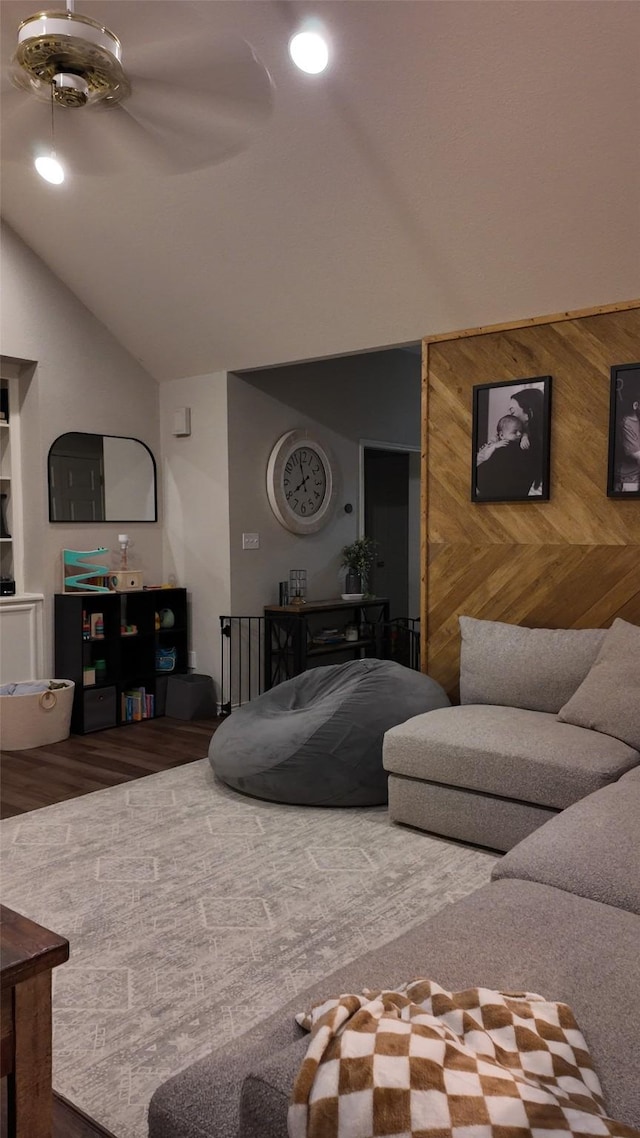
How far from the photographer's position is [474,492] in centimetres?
445

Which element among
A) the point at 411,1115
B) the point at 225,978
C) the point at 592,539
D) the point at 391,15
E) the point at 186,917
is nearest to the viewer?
the point at 411,1115

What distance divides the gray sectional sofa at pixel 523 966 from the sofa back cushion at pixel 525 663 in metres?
1.33

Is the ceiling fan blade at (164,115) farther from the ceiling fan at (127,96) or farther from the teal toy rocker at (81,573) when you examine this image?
the teal toy rocker at (81,573)

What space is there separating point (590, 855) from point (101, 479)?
14.5 ft

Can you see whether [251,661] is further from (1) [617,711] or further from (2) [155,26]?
(2) [155,26]

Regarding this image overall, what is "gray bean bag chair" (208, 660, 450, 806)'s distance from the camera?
3.73 metres

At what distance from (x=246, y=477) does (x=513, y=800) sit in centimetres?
331

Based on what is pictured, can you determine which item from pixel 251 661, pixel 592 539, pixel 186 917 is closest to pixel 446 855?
pixel 186 917

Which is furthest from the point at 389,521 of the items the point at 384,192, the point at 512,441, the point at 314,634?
the point at 384,192

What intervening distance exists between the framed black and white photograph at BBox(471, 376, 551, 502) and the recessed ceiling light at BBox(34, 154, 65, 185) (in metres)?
2.37

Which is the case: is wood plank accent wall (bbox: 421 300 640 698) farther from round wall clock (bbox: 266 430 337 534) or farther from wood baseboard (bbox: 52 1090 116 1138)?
wood baseboard (bbox: 52 1090 116 1138)

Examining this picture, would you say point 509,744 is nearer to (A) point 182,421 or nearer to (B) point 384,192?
(B) point 384,192

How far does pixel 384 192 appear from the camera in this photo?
381 centimetres

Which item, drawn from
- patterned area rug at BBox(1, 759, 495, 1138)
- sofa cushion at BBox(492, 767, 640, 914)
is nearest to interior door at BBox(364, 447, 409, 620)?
patterned area rug at BBox(1, 759, 495, 1138)
